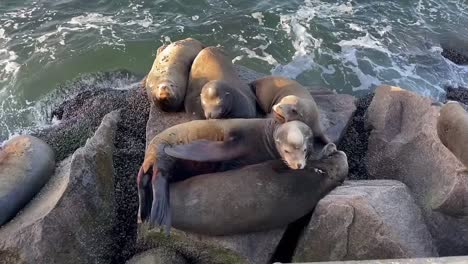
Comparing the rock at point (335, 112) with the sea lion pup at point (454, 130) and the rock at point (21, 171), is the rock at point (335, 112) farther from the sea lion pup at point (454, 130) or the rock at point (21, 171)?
the rock at point (21, 171)

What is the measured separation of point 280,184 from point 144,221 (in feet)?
4.11

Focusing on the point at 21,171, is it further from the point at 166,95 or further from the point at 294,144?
the point at 294,144

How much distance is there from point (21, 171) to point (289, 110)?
104 inches

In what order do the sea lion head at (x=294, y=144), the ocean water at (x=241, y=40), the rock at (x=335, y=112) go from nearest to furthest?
the sea lion head at (x=294, y=144), the rock at (x=335, y=112), the ocean water at (x=241, y=40)

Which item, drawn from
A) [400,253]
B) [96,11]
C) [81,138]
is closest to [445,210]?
[400,253]

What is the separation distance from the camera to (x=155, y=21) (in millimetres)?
10203

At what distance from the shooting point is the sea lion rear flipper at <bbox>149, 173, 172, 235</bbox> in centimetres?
451

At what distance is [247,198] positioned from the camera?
15.8ft

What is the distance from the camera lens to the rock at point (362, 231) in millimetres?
4609

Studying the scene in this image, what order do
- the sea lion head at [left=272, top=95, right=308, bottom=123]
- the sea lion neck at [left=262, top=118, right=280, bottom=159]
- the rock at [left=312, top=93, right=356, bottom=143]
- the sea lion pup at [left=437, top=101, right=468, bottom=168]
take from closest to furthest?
the sea lion neck at [left=262, top=118, right=280, bottom=159] < the sea lion head at [left=272, top=95, right=308, bottom=123] < the sea lion pup at [left=437, top=101, right=468, bottom=168] < the rock at [left=312, top=93, right=356, bottom=143]

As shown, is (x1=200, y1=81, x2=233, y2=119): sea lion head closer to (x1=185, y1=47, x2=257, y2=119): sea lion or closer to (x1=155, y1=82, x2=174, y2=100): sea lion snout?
(x1=185, y1=47, x2=257, y2=119): sea lion

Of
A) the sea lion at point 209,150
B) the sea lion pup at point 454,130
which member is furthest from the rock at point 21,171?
the sea lion pup at point 454,130

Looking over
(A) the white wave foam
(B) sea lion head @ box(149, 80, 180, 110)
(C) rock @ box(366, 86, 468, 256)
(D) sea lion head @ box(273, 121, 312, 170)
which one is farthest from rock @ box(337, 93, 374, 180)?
(A) the white wave foam

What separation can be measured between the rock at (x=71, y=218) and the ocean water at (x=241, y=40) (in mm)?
3140
